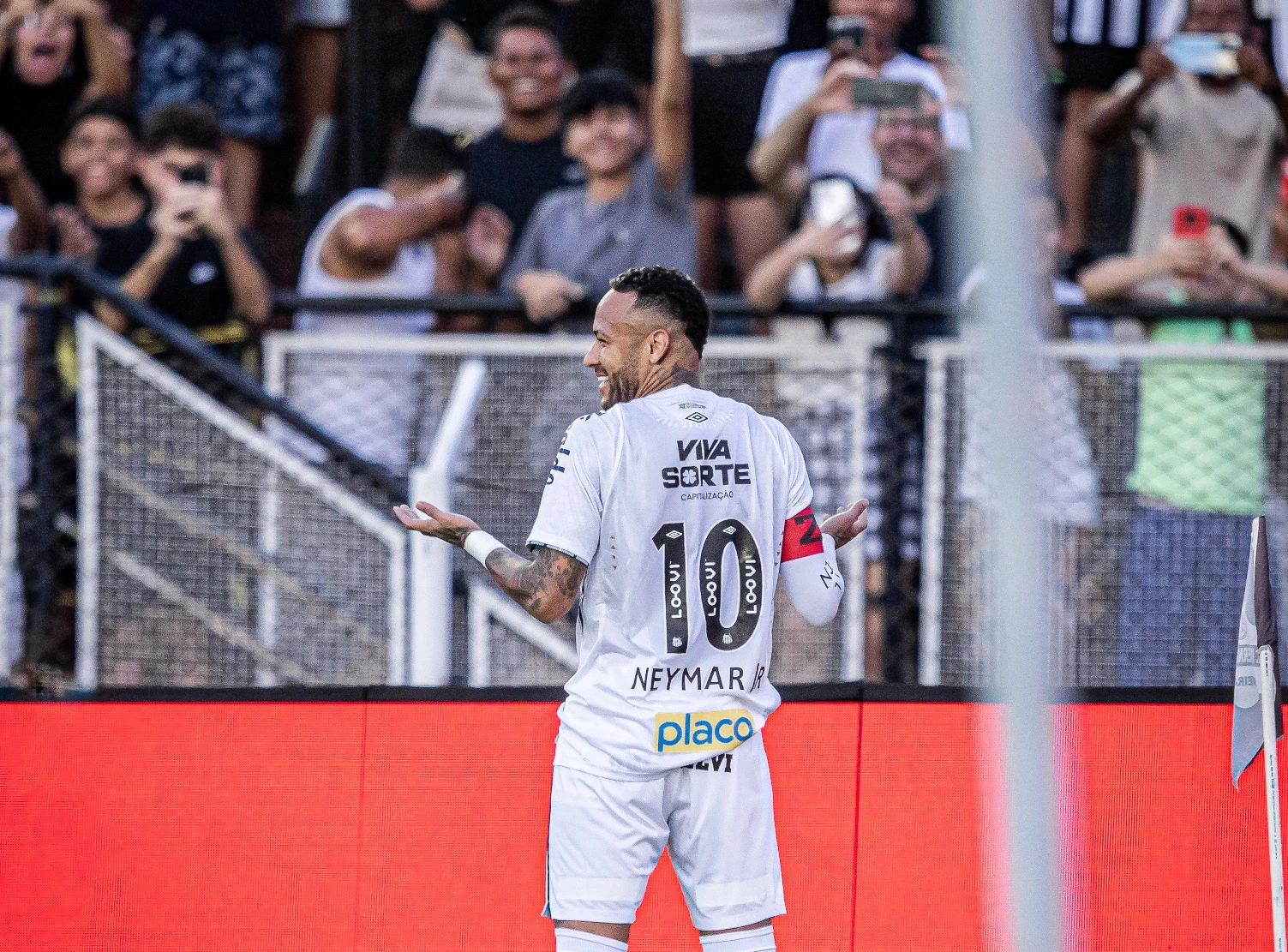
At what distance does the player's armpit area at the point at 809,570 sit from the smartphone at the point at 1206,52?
390 cm

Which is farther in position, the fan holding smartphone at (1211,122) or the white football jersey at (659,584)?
the fan holding smartphone at (1211,122)

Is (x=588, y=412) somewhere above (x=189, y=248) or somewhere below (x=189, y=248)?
below

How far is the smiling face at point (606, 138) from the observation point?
21.3 feet

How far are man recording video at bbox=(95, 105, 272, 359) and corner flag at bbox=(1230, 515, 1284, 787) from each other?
12.5 feet

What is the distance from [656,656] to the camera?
362 cm

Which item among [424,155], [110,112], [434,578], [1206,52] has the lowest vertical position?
[434,578]

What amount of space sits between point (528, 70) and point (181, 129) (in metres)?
1.45

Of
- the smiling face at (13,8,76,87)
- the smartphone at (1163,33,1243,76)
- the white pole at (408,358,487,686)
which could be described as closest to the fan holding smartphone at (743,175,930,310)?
the white pole at (408,358,487,686)

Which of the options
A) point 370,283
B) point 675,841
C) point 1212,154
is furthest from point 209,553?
point 1212,154

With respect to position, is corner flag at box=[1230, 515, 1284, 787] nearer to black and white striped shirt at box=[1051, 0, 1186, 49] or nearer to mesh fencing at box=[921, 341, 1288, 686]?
mesh fencing at box=[921, 341, 1288, 686]

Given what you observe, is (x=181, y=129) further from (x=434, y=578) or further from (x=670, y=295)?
(x=670, y=295)

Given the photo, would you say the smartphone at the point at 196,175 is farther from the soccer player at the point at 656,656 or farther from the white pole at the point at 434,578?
the soccer player at the point at 656,656

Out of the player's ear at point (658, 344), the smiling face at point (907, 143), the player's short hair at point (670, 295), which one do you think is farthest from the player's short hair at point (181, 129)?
the player's ear at point (658, 344)

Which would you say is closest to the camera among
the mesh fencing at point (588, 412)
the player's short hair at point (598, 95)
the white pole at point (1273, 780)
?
the white pole at point (1273, 780)
